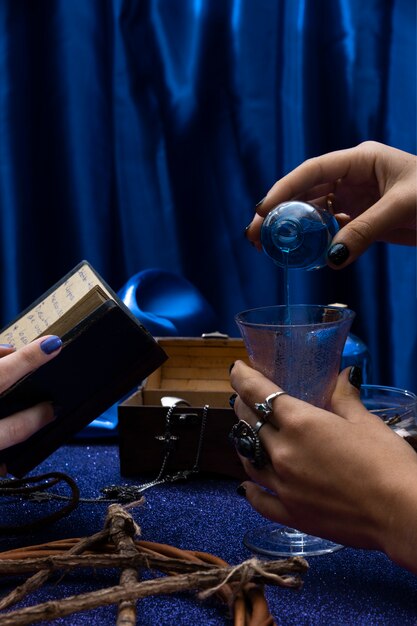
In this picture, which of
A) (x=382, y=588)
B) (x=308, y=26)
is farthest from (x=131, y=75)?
(x=382, y=588)

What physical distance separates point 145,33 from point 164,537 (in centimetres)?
95

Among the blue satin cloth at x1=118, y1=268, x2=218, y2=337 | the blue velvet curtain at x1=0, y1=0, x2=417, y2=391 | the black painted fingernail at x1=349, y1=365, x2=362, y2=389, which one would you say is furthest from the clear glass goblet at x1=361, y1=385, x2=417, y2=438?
the blue velvet curtain at x1=0, y1=0, x2=417, y2=391

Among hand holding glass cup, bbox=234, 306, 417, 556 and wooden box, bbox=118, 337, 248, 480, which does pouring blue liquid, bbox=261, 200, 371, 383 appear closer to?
hand holding glass cup, bbox=234, 306, 417, 556

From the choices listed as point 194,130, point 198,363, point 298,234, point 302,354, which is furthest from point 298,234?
point 194,130

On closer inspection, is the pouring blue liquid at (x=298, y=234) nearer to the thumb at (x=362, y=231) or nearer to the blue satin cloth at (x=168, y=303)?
the thumb at (x=362, y=231)

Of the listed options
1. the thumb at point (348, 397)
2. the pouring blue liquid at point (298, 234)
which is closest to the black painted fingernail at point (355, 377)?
the thumb at point (348, 397)

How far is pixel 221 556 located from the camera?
60 cm

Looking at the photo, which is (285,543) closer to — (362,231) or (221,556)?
(221,556)

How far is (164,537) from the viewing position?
2.11 feet

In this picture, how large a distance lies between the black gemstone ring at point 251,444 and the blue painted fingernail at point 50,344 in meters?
0.15

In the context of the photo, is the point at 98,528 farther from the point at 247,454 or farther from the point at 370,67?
the point at 370,67

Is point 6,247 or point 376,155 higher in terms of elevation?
point 376,155

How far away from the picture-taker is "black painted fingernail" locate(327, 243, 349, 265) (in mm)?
637

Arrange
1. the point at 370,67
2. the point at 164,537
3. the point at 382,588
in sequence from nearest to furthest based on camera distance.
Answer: the point at 382,588, the point at 164,537, the point at 370,67
